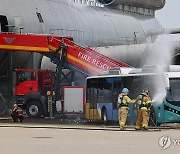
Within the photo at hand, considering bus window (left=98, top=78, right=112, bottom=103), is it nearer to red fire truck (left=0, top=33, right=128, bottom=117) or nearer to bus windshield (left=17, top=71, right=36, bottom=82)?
red fire truck (left=0, top=33, right=128, bottom=117)

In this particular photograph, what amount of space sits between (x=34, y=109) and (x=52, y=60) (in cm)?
353

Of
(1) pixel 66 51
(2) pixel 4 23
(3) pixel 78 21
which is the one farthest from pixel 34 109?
(3) pixel 78 21

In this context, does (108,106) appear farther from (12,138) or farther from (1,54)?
(1,54)

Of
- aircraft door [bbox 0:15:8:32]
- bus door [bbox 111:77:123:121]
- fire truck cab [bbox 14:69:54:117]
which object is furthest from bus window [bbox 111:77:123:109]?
aircraft door [bbox 0:15:8:32]

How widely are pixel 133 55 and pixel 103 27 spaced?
652 inches

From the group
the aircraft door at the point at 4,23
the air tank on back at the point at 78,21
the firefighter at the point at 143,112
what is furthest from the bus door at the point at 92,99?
the aircraft door at the point at 4,23

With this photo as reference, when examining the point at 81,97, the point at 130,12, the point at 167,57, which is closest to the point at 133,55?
the point at 167,57

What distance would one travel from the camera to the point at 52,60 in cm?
4422

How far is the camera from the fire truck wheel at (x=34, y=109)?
43.1 m

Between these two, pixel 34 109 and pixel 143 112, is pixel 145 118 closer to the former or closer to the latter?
pixel 143 112

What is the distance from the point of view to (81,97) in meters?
41.0

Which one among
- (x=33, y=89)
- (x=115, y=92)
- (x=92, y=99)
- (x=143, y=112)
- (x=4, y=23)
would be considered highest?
(x=4, y=23)

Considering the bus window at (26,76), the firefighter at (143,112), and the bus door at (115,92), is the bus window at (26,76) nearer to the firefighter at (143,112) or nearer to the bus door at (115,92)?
the bus door at (115,92)

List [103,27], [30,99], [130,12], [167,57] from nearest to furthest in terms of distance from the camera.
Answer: [30,99] → [167,57] → [103,27] → [130,12]
